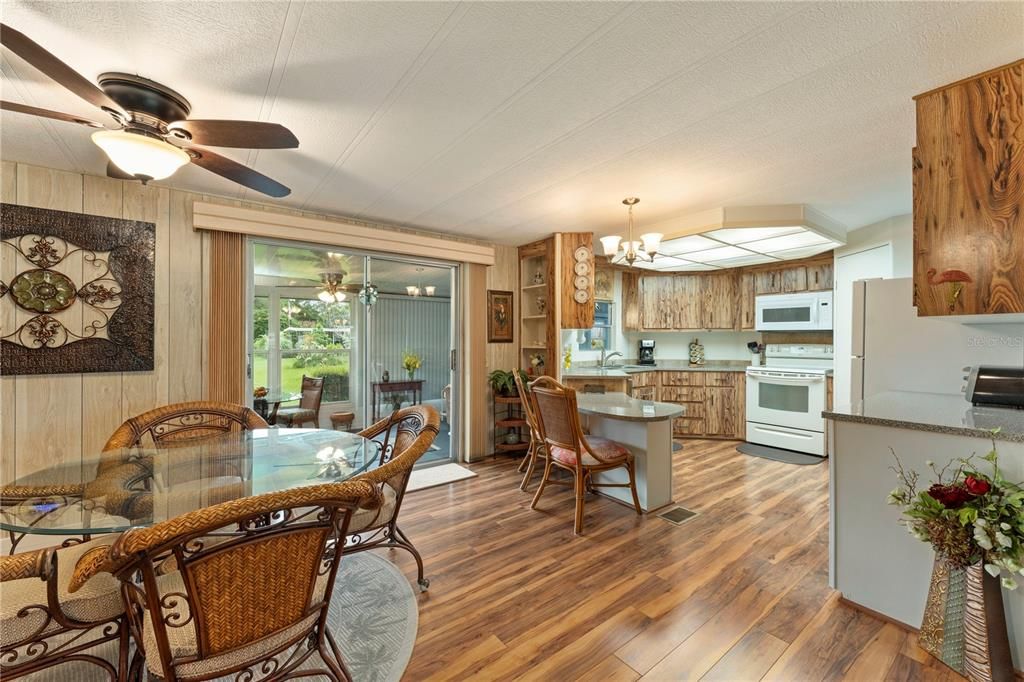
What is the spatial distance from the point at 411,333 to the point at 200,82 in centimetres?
271

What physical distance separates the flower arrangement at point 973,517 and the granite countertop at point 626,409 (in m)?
1.30

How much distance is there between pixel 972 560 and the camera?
1.50m

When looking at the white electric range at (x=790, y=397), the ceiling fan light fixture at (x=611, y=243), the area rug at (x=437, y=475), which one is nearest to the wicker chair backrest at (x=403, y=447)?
the area rug at (x=437, y=475)

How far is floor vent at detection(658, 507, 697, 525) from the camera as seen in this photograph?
9.38 ft

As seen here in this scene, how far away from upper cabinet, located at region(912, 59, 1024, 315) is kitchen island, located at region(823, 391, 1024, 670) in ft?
1.69

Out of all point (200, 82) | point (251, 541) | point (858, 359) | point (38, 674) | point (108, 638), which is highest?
point (200, 82)

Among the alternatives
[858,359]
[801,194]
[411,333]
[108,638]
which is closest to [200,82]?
[108,638]

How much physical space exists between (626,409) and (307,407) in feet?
9.02

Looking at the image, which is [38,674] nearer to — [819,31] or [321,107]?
[321,107]

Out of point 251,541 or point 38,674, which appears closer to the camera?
point 251,541

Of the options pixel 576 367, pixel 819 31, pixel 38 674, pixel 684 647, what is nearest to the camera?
pixel 819 31

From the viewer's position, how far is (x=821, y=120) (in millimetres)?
2016

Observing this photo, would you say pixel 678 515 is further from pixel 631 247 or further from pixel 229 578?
pixel 229 578

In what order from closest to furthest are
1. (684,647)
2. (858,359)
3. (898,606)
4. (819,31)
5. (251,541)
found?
1. (251,541)
2. (819,31)
3. (684,647)
4. (898,606)
5. (858,359)
